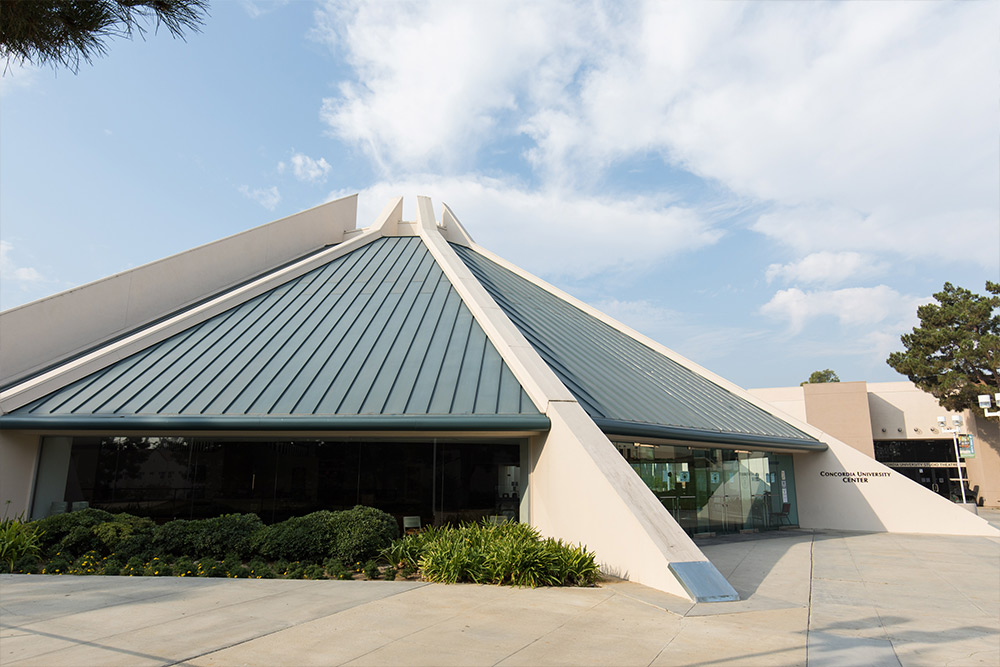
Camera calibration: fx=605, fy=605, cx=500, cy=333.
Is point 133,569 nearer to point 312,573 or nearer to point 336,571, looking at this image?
point 312,573

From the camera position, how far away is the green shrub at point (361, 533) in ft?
34.3

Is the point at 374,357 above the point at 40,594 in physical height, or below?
above

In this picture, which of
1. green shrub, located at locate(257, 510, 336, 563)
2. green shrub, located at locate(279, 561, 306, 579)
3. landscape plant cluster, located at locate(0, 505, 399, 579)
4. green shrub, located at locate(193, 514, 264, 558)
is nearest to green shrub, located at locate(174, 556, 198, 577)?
landscape plant cluster, located at locate(0, 505, 399, 579)

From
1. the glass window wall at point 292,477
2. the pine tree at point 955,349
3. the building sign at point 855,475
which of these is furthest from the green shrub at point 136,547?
the pine tree at point 955,349

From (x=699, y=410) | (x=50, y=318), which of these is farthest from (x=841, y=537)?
(x=50, y=318)

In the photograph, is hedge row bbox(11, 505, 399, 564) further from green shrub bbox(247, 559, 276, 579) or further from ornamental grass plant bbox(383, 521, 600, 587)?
ornamental grass plant bbox(383, 521, 600, 587)

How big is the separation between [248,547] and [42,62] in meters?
7.97

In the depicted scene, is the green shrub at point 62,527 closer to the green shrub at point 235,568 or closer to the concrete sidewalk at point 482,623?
the concrete sidewalk at point 482,623

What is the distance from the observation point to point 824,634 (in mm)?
6711

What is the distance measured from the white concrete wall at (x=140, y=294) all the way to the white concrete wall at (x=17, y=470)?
244cm

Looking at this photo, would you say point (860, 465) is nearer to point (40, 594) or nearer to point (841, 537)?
point (841, 537)

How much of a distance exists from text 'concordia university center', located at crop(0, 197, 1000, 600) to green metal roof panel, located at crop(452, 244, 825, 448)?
12 cm

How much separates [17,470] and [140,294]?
6459mm

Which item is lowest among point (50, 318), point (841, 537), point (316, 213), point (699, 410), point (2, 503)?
point (841, 537)
